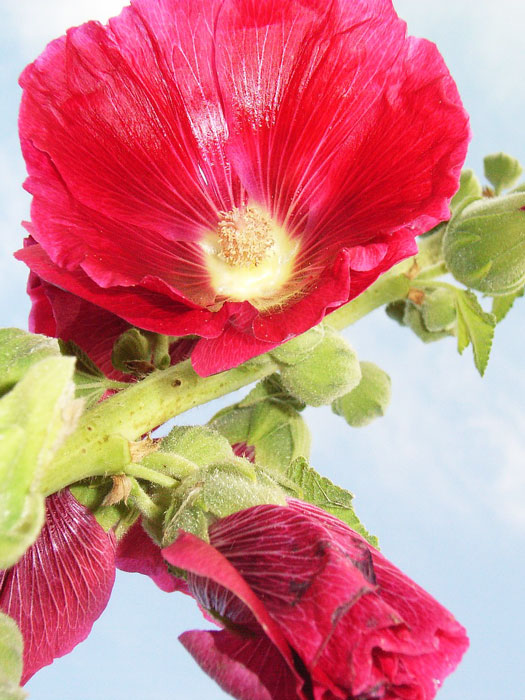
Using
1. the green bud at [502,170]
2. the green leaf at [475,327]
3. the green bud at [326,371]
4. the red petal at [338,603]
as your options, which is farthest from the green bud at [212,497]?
the green bud at [502,170]

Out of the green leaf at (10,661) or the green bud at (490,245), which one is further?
the green bud at (490,245)

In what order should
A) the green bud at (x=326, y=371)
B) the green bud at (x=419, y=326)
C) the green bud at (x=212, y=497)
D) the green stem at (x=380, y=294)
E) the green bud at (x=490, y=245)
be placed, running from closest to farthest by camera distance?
the green bud at (x=212, y=497), the green bud at (x=326, y=371), the green bud at (x=490, y=245), the green stem at (x=380, y=294), the green bud at (x=419, y=326)

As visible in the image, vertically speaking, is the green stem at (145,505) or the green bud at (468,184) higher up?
the green stem at (145,505)

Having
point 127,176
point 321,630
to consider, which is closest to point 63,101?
point 127,176

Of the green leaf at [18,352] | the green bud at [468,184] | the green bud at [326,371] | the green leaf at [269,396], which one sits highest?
the green leaf at [18,352]

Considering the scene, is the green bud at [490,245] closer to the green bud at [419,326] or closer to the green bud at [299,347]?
the green bud at [419,326]

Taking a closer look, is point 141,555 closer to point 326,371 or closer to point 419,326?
point 326,371

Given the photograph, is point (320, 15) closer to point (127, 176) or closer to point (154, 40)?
point (154, 40)
